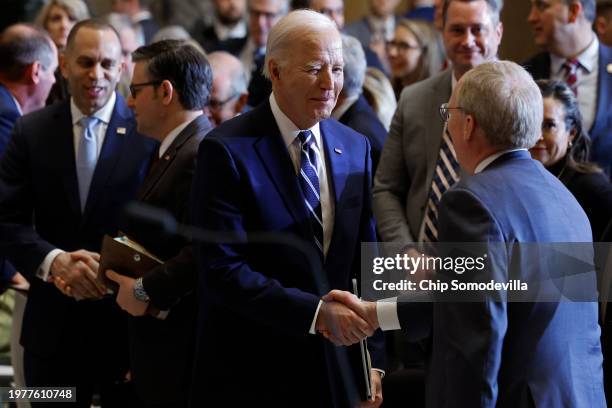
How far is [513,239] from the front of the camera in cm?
275

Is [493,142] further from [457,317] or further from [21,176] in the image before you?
[21,176]

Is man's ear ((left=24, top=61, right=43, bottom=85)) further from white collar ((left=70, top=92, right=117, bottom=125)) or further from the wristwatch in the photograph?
the wristwatch

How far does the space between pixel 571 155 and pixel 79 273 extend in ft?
6.30

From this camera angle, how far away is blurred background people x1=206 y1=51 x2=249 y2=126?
500cm

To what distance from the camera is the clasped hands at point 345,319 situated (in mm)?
3213

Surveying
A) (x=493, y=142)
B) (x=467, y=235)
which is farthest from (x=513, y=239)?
(x=493, y=142)

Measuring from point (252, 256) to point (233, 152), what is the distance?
32 cm

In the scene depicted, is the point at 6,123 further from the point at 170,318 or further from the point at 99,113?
the point at 170,318

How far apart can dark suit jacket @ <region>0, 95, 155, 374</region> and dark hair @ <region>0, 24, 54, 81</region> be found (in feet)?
3.10

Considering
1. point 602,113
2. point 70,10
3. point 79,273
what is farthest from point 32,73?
point 602,113

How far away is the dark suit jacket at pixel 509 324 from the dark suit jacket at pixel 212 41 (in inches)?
170

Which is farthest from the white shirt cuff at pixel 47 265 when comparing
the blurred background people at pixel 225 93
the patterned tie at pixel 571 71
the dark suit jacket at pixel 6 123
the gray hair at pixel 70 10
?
the gray hair at pixel 70 10

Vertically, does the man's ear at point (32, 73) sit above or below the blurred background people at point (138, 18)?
below

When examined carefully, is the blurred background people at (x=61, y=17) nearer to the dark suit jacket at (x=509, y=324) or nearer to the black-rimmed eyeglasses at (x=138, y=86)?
the black-rimmed eyeglasses at (x=138, y=86)
